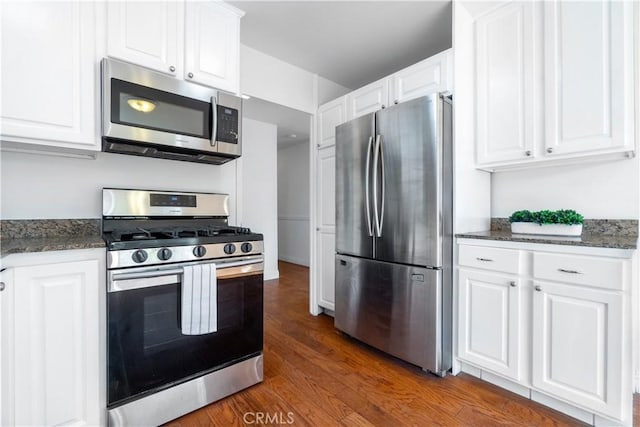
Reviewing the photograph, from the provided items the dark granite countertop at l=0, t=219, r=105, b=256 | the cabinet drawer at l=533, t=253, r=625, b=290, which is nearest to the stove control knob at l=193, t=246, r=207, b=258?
the dark granite countertop at l=0, t=219, r=105, b=256

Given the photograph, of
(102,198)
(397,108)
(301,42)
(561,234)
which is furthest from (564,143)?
(102,198)

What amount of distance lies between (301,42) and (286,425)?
9.19 ft

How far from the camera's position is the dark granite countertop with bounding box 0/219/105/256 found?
4.64 ft

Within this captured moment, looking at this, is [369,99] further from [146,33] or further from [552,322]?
[552,322]

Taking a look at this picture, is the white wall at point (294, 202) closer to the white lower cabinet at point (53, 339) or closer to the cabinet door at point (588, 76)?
the cabinet door at point (588, 76)

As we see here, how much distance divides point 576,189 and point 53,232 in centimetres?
330

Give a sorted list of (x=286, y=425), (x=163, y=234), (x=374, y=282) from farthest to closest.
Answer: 1. (x=374, y=282)
2. (x=163, y=234)
3. (x=286, y=425)

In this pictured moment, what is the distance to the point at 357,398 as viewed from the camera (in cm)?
172

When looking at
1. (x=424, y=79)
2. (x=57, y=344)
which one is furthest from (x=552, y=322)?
(x=57, y=344)

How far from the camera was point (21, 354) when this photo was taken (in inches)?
46.4

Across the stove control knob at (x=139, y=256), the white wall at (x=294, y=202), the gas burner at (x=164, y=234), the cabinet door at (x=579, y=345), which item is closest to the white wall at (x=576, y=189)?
the cabinet door at (x=579, y=345)

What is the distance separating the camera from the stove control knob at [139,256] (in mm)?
1398

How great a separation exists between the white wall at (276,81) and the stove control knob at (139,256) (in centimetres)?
180

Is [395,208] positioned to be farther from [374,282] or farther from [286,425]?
[286,425]
